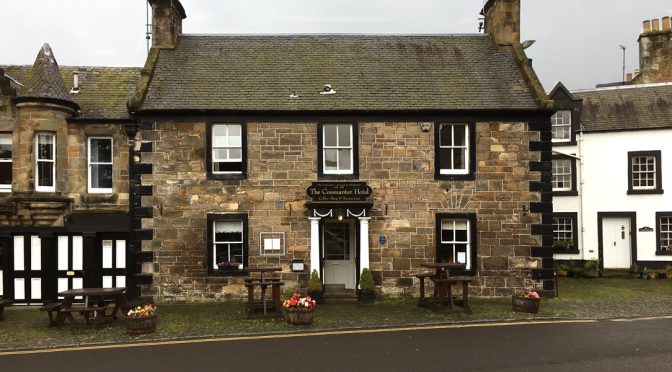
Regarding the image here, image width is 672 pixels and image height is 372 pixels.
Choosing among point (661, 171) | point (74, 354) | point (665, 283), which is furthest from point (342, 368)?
point (661, 171)

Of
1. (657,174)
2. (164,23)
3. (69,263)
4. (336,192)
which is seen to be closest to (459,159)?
(336,192)

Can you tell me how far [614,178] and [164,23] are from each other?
18.8 meters

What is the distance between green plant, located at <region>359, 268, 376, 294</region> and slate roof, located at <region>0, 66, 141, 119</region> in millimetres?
8480

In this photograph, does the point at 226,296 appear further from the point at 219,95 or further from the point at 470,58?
the point at 470,58

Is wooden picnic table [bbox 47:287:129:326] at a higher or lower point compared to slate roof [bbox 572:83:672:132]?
lower

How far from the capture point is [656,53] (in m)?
24.7

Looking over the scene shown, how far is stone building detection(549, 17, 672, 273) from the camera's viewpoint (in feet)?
68.3

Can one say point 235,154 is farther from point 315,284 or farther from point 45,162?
point 45,162

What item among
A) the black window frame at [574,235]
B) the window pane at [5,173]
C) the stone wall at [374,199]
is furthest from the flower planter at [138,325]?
the black window frame at [574,235]

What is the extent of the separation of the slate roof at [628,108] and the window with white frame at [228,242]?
51.9 feet

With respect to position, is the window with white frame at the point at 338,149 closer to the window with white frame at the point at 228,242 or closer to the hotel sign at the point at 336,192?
the hotel sign at the point at 336,192

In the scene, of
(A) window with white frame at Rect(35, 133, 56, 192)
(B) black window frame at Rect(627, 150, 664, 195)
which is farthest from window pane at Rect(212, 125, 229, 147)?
(B) black window frame at Rect(627, 150, 664, 195)

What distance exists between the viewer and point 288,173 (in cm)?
1434

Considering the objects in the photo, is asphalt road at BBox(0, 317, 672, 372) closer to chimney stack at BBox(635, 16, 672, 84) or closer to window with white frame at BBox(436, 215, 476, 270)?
window with white frame at BBox(436, 215, 476, 270)
